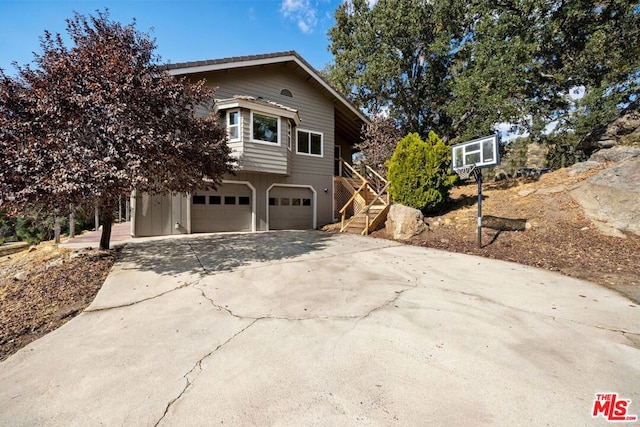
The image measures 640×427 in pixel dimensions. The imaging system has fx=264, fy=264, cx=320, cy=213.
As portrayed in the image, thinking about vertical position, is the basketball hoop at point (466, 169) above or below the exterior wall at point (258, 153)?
below

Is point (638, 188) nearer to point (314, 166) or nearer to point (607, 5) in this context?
point (607, 5)

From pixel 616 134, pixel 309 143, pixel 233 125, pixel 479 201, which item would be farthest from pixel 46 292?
pixel 616 134

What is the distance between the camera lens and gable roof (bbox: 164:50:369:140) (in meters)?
9.66

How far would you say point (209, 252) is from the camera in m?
7.21

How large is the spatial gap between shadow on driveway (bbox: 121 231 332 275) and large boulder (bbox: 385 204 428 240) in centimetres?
247

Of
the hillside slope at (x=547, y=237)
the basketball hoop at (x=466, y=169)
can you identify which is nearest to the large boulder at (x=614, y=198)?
the hillside slope at (x=547, y=237)

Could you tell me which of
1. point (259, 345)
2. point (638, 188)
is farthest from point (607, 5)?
point (259, 345)

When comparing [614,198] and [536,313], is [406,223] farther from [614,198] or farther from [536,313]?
[536,313]

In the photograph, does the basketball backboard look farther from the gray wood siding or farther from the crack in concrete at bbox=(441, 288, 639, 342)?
the gray wood siding

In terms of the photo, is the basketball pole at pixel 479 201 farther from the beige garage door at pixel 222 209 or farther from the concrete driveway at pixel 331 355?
the beige garage door at pixel 222 209

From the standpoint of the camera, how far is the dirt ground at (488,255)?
3.90 metres

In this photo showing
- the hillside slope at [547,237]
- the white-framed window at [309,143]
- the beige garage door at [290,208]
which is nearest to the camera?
the hillside slope at [547,237]

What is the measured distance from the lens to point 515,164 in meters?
20.8

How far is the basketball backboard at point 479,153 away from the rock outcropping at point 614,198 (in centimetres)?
316
